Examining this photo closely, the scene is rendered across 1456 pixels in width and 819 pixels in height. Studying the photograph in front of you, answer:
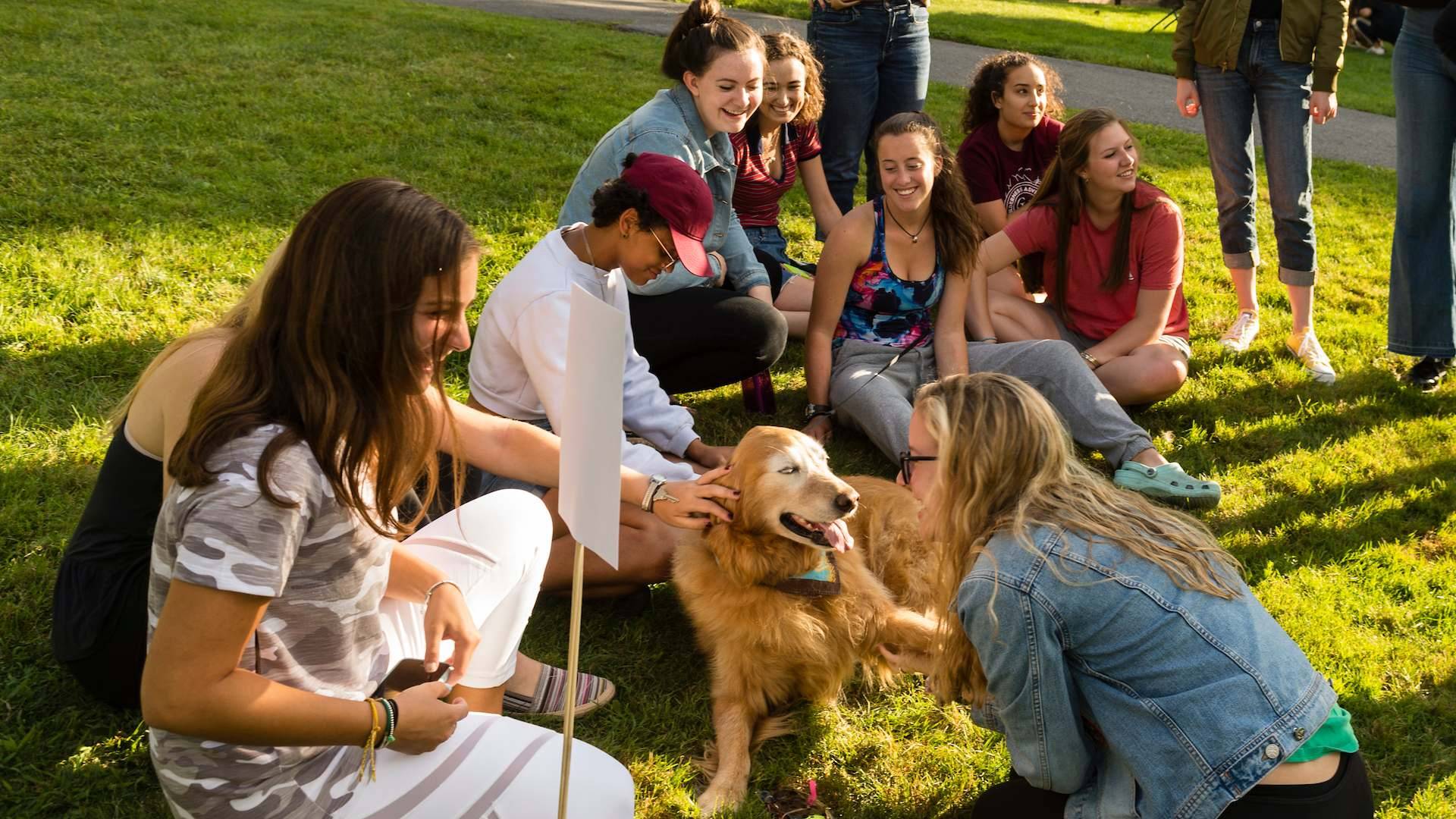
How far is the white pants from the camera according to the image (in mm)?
2020

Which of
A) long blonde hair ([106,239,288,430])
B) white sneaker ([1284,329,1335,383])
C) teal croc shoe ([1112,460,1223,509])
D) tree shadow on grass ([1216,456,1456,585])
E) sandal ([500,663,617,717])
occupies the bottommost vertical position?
tree shadow on grass ([1216,456,1456,585])

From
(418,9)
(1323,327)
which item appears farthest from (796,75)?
(418,9)

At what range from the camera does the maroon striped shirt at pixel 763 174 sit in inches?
213

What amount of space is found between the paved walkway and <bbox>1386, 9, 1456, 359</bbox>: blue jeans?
217 inches

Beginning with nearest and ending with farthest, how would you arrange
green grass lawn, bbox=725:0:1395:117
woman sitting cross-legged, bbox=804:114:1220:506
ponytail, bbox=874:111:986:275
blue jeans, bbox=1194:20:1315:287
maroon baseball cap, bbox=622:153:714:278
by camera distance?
maroon baseball cap, bbox=622:153:714:278
woman sitting cross-legged, bbox=804:114:1220:506
ponytail, bbox=874:111:986:275
blue jeans, bbox=1194:20:1315:287
green grass lawn, bbox=725:0:1395:117

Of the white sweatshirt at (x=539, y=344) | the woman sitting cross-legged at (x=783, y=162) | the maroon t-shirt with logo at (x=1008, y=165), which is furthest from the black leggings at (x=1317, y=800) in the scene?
the maroon t-shirt with logo at (x=1008, y=165)

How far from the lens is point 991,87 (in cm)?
563

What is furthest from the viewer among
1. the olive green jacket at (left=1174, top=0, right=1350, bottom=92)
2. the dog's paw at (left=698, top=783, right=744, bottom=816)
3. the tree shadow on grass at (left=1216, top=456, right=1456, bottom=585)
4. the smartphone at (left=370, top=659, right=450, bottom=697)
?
the olive green jacket at (left=1174, top=0, right=1350, bottom=92)

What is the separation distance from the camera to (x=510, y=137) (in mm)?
7762

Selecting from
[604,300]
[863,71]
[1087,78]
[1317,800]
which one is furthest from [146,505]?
[1087,78]

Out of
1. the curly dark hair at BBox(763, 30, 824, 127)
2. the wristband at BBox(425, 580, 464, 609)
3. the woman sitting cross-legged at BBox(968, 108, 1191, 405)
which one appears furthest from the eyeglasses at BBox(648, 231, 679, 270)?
the curly dark hair at BBox(763, 30, 824, 127)

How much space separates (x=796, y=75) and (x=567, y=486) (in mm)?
3608

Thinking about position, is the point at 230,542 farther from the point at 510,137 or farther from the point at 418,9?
the point at 418,9

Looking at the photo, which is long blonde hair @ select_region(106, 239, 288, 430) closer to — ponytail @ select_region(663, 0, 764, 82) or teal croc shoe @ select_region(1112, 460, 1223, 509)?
ponytail @ select_region(663, 0, 764, 82)
